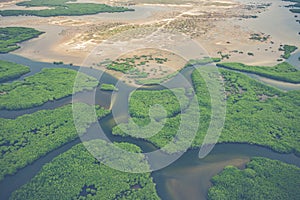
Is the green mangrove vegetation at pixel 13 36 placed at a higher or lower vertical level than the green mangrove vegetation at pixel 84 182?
higher

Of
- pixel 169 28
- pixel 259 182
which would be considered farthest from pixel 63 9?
pixel 259 182

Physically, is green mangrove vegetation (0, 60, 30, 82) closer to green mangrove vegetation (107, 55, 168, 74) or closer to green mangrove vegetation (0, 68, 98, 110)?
green mangrove vegetation (0, 68, 98, 110)

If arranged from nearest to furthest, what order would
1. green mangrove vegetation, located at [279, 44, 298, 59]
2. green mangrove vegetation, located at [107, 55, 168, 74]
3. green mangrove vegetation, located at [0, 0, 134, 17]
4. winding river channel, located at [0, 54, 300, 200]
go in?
1. winding river channel, located at [0, 54, 300, 200]
2. green mangrove vegetation, located at [107, 55, 168, 74]
3. green mangrove vegetation, located at [279, 44, 298, 59]
4. green mangrove vegetation, located at [0, 0, 134, 17]

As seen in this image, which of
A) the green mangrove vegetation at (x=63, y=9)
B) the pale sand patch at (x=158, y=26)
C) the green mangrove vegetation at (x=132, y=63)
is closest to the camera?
the green mangrove vegetation at (x=132, y=63)

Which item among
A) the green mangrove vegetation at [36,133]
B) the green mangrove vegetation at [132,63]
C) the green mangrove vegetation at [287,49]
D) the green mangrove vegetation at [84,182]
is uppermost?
the green mangrove vegetation at [287,49]

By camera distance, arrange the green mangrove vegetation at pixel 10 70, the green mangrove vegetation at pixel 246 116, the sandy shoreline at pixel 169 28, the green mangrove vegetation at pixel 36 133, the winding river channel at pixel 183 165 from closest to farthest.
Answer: the winding river channel at pixel 183 165, the green mangrove vegetation at pixel 36 133, the green mangrove vegetation at pixel 246 116, the green mangrove vegetation at pixel 10 70, the sandy shoreline at pixel 169 28

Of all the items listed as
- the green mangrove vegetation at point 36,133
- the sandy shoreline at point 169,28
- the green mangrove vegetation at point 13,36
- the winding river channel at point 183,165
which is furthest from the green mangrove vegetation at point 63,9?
the green mangrove vegetation at point 36,133

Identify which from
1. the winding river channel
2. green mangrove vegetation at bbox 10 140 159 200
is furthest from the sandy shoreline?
green mangrove vegetation at bbox 10 140 159 200

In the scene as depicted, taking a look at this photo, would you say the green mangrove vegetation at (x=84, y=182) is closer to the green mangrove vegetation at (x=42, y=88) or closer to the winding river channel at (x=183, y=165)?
the winding river channel at (x=183, y=165)
